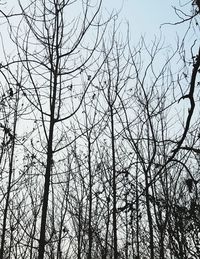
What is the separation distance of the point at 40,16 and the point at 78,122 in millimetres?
3237

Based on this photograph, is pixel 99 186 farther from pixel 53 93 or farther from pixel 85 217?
pixel 53 93

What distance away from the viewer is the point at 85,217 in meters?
8.48

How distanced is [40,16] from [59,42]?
434mm

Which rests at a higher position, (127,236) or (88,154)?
(88,154)

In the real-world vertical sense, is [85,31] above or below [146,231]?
above

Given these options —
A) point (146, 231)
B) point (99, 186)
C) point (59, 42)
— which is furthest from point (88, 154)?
point (59, 42)

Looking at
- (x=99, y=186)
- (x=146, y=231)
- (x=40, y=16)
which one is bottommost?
(x=146, y=231)

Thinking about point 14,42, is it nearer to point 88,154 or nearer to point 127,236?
point 88,154

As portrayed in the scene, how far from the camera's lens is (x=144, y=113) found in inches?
234

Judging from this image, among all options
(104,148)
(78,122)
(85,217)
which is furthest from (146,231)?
(78,122)

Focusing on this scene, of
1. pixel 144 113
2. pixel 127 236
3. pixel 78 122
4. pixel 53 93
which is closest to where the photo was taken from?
pixel 53 93

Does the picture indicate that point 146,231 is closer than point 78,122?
No

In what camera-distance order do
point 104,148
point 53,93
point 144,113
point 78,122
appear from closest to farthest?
point 53,93 → point 144,113 → point 78,122 → point 104,148

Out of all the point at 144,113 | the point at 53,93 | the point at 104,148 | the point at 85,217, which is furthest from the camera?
the point at 85,217
